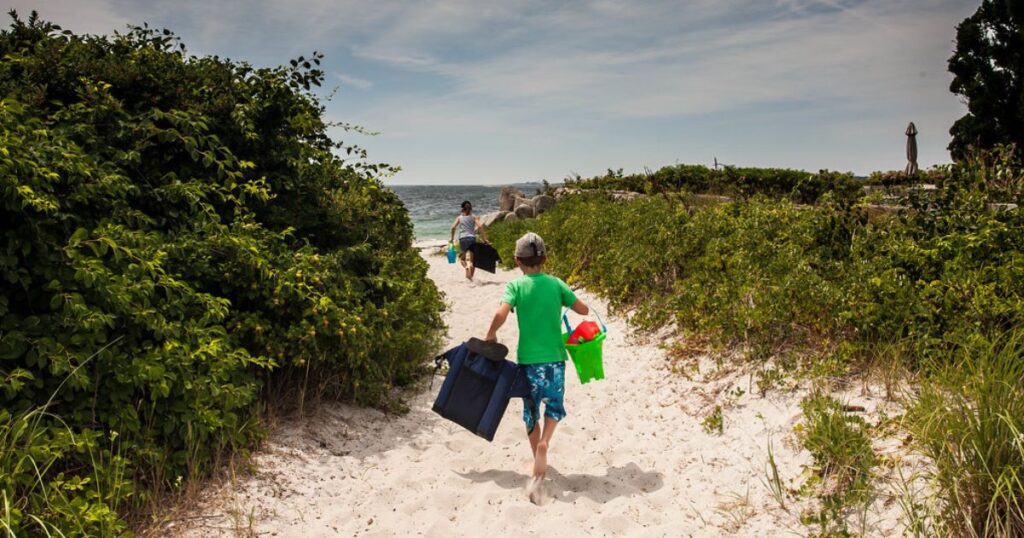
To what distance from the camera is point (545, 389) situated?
15.2 ft

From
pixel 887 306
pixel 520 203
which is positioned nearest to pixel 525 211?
pixel 520 203

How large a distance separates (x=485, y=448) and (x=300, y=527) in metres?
1.78

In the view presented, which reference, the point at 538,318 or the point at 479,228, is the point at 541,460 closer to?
the point at 538,318

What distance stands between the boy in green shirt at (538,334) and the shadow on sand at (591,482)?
25 centimetres

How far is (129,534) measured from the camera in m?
3.33

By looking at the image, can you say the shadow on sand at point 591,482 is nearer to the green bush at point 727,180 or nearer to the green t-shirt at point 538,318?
the green t-shirt at point 538,318

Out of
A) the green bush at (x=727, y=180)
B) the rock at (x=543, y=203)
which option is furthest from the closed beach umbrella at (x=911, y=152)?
the rock at (x=543, y=203)

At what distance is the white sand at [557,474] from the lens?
408 cm

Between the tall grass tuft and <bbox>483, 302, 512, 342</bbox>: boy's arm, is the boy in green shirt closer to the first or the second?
<bbox>483, 302, 512, 342</bbox>: boy's arm

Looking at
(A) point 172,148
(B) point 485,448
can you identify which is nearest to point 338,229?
(A) point 172,148

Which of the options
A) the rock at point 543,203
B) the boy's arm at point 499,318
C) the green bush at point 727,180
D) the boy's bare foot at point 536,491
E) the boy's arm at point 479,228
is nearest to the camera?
the boy's bare foot at point 536,491

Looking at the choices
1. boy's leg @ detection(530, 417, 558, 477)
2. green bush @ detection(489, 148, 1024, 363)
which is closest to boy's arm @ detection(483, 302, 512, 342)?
boy's leg @ detection(530, 417, 558, 477)

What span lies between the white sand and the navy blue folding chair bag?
1.64 feet

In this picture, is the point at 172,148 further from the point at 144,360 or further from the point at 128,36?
the point at 144,360
